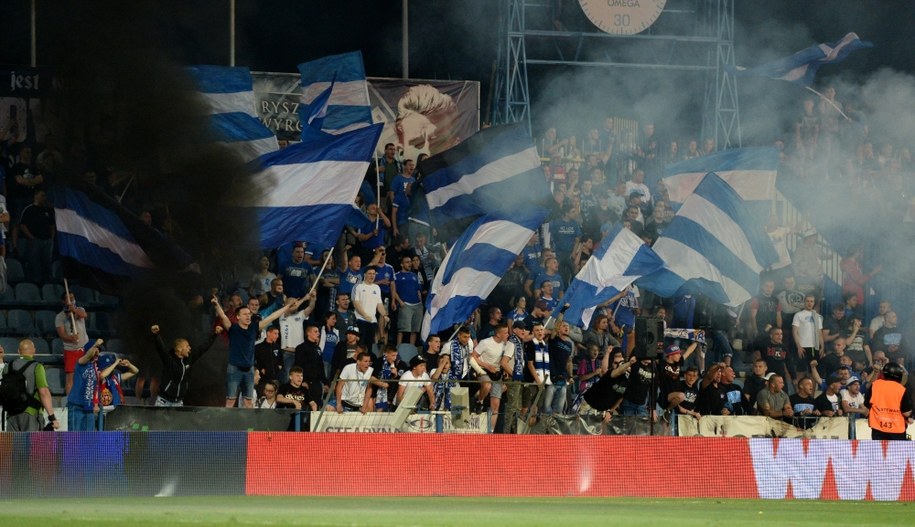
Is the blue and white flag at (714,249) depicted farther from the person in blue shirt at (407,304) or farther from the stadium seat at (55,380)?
the stadium seat at (55,380)

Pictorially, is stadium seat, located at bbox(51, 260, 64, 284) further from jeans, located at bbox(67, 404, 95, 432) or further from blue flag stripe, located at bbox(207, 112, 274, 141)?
jeans, located at bbox(67, 404, 95, 432)

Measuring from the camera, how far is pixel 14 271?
68.0ft

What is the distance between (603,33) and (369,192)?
18.5 feet

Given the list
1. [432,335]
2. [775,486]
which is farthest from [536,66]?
[775,486]

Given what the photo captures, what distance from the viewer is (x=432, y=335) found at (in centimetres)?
1878

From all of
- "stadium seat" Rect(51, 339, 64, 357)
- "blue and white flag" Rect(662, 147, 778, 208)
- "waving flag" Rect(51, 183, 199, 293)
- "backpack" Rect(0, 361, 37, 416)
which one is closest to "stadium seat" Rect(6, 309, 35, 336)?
"stadium seat" Rect(51, 339, 64, 357)

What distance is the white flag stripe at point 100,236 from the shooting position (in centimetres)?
1886

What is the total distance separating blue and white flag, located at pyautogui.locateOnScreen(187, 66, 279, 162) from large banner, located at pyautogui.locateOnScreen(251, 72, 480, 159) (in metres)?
3.02

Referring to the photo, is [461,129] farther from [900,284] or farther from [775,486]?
[775,486]

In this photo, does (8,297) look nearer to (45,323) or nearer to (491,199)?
(45,323)

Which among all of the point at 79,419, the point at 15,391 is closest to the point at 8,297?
the point at 79,419

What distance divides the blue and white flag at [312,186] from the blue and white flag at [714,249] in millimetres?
4615

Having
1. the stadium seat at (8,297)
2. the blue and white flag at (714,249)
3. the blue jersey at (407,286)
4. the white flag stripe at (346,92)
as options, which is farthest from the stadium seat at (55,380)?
the blue and white flag at (714,249)

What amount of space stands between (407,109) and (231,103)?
4.69 m
